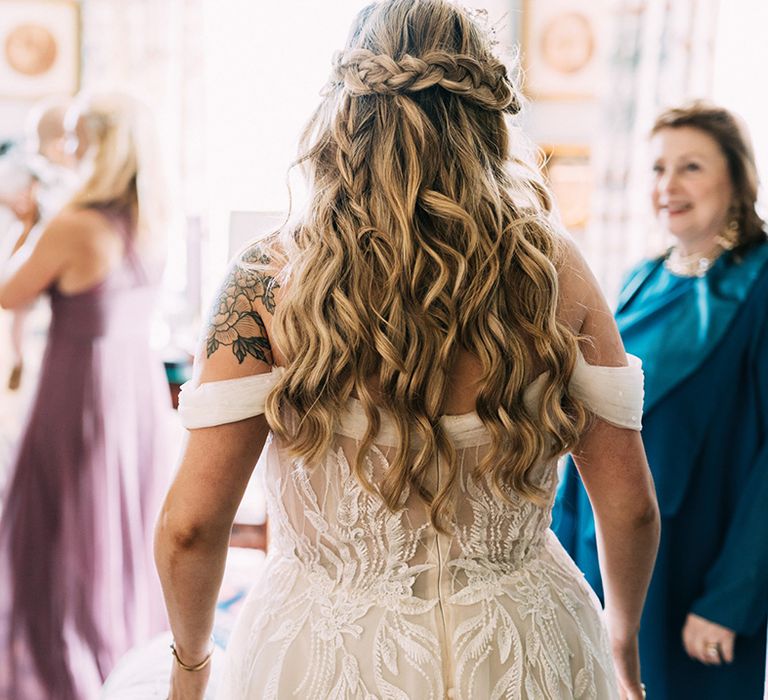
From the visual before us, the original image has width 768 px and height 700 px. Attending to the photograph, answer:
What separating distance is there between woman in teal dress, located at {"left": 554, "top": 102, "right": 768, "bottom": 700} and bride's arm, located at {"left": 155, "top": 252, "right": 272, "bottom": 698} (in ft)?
3.31

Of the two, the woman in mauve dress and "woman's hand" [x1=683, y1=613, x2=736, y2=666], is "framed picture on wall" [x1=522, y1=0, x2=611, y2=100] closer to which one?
the woman in mauve dress

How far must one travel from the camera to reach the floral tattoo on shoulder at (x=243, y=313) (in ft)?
3.19

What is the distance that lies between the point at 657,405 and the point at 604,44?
2.46 metres

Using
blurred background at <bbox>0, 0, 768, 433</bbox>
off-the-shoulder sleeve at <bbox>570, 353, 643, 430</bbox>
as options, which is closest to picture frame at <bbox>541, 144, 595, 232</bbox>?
blurred background at <bbox>0, 0, 768, 433</bbox>

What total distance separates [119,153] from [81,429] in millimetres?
810

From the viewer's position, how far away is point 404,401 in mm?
959

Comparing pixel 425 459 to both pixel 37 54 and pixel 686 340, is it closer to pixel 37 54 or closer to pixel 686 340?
pixel 686 340

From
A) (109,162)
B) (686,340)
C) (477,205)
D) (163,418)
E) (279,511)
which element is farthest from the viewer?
(163,418)

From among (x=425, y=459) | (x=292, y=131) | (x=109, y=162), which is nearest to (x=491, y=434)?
(x=425, y=459)

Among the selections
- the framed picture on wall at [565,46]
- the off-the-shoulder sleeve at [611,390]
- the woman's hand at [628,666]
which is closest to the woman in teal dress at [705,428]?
the woman's hand at [628,666]

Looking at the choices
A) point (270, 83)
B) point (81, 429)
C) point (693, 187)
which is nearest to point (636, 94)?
point (270, 83)

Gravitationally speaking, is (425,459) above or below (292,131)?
below

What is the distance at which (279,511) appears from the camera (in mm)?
1082

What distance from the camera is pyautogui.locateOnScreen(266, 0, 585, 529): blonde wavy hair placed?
36.9 inches
